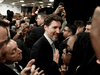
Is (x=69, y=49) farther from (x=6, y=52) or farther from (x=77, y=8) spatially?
(x=77, y=8)

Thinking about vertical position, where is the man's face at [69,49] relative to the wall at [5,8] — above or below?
above

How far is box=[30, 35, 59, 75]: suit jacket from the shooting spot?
1207 mm

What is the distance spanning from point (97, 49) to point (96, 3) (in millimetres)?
3625

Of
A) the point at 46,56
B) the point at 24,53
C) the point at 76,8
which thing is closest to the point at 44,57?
the point at 46,56

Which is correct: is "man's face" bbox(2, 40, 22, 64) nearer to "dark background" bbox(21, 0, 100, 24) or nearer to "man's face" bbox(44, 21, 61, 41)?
"man's face" bbox(44, 21, 61, 41)

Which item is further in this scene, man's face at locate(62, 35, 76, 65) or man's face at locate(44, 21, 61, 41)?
man's face at locate(44, 21, 61, 41)

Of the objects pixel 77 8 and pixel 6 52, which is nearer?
pixel 6 52

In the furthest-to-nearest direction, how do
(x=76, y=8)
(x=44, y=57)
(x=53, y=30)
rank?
(x=76, y=8), (x=53, y=30), (x=44, y=57)

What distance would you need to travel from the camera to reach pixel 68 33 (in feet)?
7.63

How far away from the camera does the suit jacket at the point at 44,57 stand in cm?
121

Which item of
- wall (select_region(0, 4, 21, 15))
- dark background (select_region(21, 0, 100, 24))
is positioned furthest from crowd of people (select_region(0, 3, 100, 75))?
wall (select_region(0, 4, 21, 15))

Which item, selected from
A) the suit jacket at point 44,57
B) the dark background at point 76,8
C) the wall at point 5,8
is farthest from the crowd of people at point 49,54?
the wall at point 5,8

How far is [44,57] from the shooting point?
1.23 metres

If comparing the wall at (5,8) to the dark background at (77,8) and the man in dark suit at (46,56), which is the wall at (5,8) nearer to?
the dark background at (77,8)
